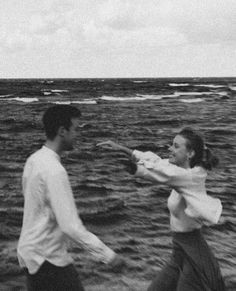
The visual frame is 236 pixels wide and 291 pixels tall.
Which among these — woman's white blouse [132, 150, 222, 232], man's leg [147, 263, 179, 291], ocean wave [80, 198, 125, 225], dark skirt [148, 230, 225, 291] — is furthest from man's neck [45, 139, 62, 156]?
ocean wave [80, 198, 125, 225]

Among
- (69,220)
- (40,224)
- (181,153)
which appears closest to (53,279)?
(40,224)

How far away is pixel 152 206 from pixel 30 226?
24.2ft

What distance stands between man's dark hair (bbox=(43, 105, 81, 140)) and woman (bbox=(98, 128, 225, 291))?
625mm

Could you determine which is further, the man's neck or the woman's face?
the woman's face

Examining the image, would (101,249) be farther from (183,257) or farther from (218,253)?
(218,253)

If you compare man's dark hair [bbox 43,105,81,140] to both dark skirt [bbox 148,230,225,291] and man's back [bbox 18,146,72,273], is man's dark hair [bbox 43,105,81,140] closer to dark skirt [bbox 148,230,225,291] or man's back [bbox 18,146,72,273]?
man's back [bbox 18,146,72,273]

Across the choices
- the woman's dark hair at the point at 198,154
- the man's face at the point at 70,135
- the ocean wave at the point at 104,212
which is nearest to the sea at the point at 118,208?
the ocean wave at the point at 104,212

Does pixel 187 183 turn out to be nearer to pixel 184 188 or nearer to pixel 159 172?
pixel 184 188

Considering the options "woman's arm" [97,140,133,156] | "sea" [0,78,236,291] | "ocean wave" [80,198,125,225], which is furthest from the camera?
"ocean wave" [80,198,125,225]

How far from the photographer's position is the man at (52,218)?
2836 millimetres

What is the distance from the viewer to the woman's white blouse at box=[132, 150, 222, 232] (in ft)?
11.0

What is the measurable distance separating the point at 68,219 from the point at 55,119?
0.67 metres

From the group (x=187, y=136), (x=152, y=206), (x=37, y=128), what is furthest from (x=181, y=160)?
(x=37, y=128)

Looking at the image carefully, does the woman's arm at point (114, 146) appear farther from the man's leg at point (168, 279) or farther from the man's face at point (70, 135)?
the man's leg at point (168, 279)
